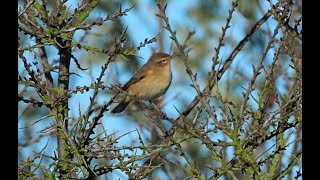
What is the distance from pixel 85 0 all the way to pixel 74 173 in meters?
1.06

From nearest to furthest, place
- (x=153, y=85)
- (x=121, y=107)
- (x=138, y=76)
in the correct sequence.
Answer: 1. (x=121, y=107)
2. (x=153, y=85)
3. (x=138, y=76)

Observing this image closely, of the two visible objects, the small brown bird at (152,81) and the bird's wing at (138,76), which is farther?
the bird's wing at (138,76)

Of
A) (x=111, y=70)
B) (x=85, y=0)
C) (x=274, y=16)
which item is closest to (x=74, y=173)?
(x=85, y=0)

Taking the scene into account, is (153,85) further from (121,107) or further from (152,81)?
Answer: (121,107)

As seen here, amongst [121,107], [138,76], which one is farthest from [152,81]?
[121,107]

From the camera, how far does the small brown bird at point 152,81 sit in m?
8.30

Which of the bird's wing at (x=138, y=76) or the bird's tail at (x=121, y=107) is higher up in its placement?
the bird's wing at (x=138, y=76)

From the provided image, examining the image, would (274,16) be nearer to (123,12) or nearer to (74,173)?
(123,12)

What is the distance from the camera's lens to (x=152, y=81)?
8445 mm

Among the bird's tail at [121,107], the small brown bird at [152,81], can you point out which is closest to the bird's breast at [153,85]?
the small brown bird at [152,81]

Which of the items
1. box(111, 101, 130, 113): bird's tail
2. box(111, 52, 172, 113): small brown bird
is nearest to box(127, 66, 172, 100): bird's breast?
box(111, 52, 172, 113): small brown bird

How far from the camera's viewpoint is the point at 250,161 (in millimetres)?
3695

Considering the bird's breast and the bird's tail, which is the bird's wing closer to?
the bird's breast

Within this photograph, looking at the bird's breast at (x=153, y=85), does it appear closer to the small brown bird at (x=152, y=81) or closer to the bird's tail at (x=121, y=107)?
the small brown bird at (x=152, y=81)
